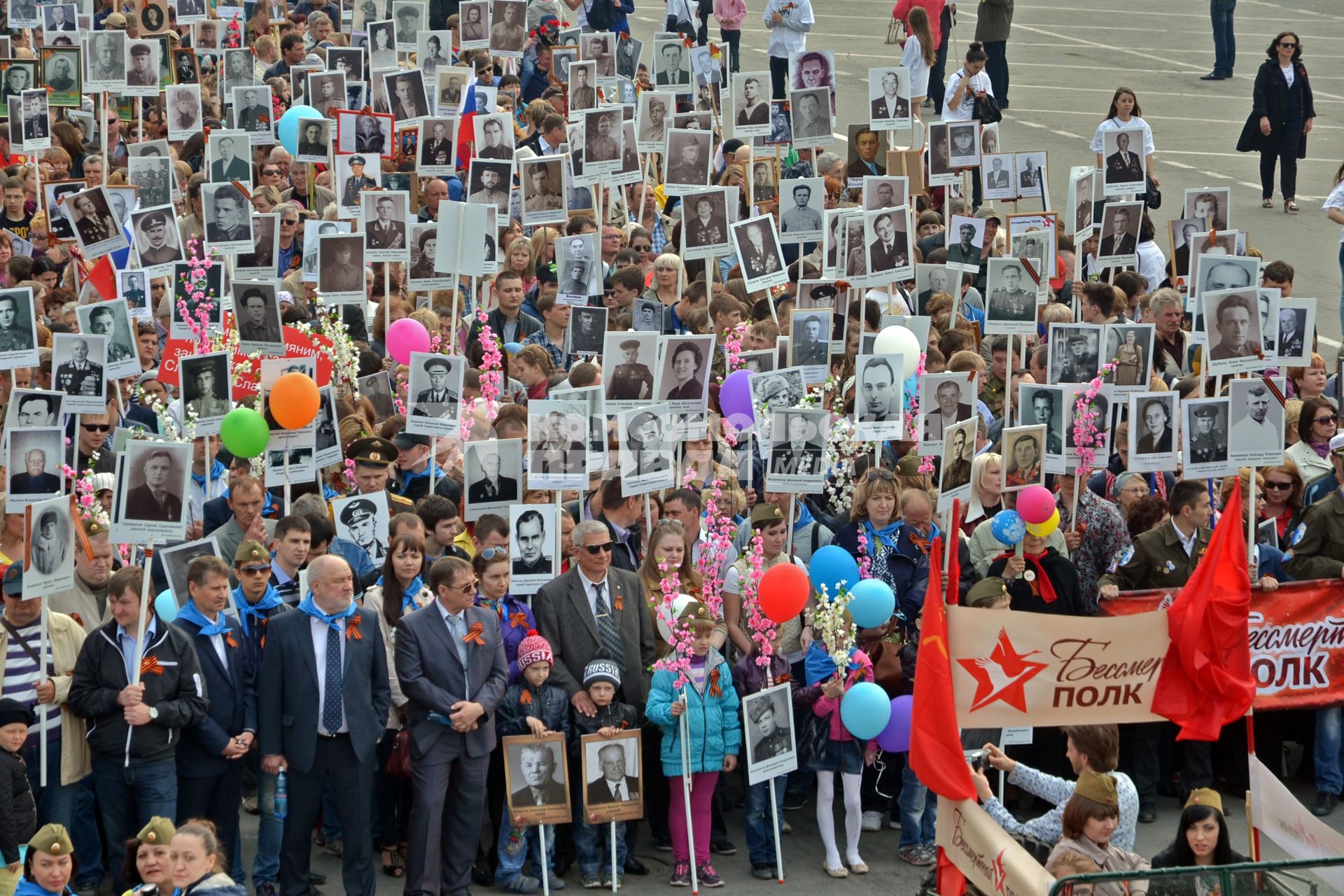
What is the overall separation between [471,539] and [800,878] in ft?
8.86

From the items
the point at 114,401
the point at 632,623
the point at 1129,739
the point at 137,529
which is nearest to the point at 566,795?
the point at 632,623

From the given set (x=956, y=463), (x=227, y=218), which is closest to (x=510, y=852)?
(x=956, y=463)

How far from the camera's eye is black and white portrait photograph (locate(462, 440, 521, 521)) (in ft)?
36.7

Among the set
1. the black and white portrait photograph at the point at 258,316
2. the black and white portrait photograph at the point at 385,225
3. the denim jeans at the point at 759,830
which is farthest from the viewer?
the black and white portrait photograph at the point at 385,225

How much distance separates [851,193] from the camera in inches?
748

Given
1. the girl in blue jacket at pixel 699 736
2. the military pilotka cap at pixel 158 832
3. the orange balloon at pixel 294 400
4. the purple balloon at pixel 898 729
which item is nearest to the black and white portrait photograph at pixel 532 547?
the girl in blue jacket at pixel 699 736

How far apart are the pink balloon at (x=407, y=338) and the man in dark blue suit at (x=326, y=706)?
409cm

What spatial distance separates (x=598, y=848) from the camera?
10.3m

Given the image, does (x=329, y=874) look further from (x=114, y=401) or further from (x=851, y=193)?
(x=851, y=193)

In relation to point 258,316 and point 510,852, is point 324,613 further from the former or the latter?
point 258,316

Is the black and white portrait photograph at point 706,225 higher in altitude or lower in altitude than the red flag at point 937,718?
higher

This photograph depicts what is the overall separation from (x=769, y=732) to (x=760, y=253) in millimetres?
5020

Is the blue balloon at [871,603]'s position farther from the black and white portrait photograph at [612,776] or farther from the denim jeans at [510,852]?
the denim jeans at [510,852]

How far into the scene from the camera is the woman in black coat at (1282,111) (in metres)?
22.2
